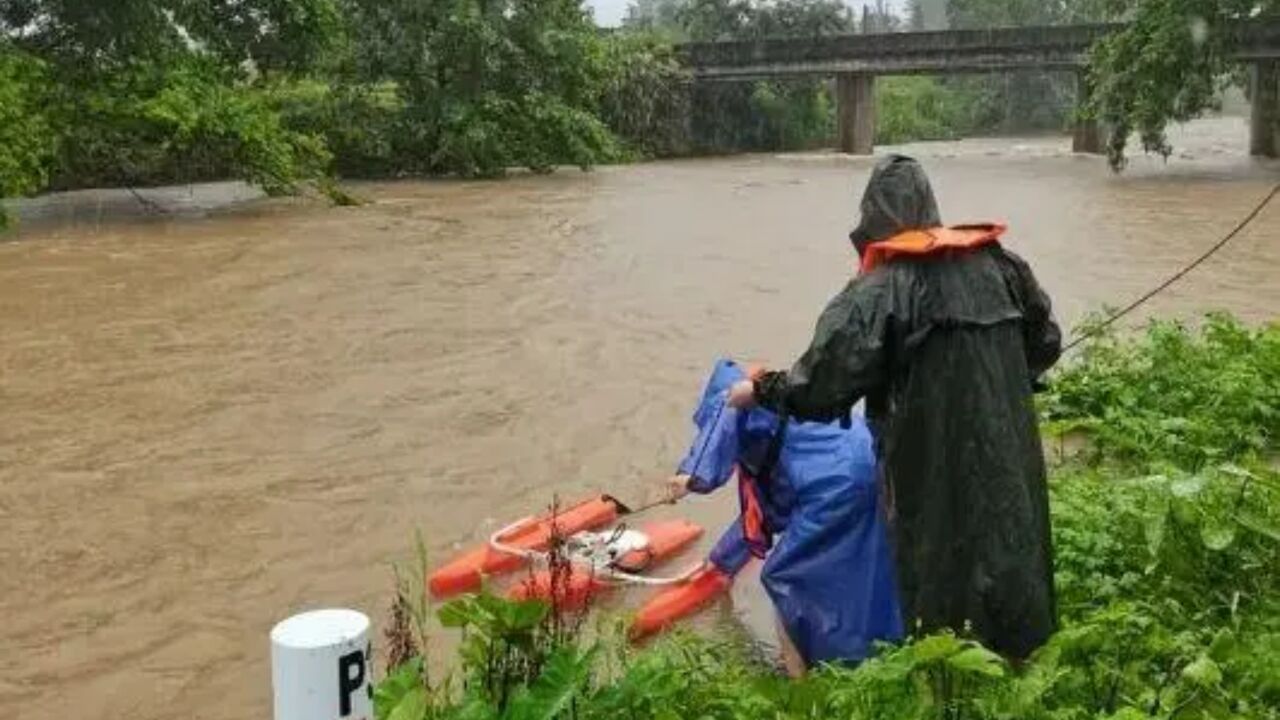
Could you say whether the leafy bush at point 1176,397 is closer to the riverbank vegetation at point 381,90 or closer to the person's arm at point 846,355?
the person's arm at point 846,355

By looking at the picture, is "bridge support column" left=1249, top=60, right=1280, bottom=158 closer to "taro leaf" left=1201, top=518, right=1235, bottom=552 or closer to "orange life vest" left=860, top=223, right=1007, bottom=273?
"taro leaf" left=1201, top=518, right=1235, bottom=552

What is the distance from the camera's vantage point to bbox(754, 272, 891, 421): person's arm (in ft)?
10.3

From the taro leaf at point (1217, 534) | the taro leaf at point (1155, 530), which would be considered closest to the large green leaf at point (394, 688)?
the taro leaf at point (1155, 530)

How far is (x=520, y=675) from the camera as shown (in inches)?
115

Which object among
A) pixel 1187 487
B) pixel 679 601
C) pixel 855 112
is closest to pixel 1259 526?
pixel 1187 487

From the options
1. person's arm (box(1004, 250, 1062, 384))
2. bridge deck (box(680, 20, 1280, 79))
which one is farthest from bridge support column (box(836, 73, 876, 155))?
person's arm (box(1004, 250, 1062, 384))

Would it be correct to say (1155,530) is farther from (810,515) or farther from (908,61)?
(908,61)

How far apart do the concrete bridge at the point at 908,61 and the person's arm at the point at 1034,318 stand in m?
28.3

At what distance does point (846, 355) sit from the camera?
3125 mm

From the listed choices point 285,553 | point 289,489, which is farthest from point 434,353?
point 285,553

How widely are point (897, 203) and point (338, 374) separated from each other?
657 centimetres

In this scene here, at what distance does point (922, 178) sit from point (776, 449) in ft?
3.73

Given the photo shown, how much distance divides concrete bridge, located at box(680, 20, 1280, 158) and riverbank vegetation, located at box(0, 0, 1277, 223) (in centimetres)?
190

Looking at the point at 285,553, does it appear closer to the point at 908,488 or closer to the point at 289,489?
the point at 289,489
